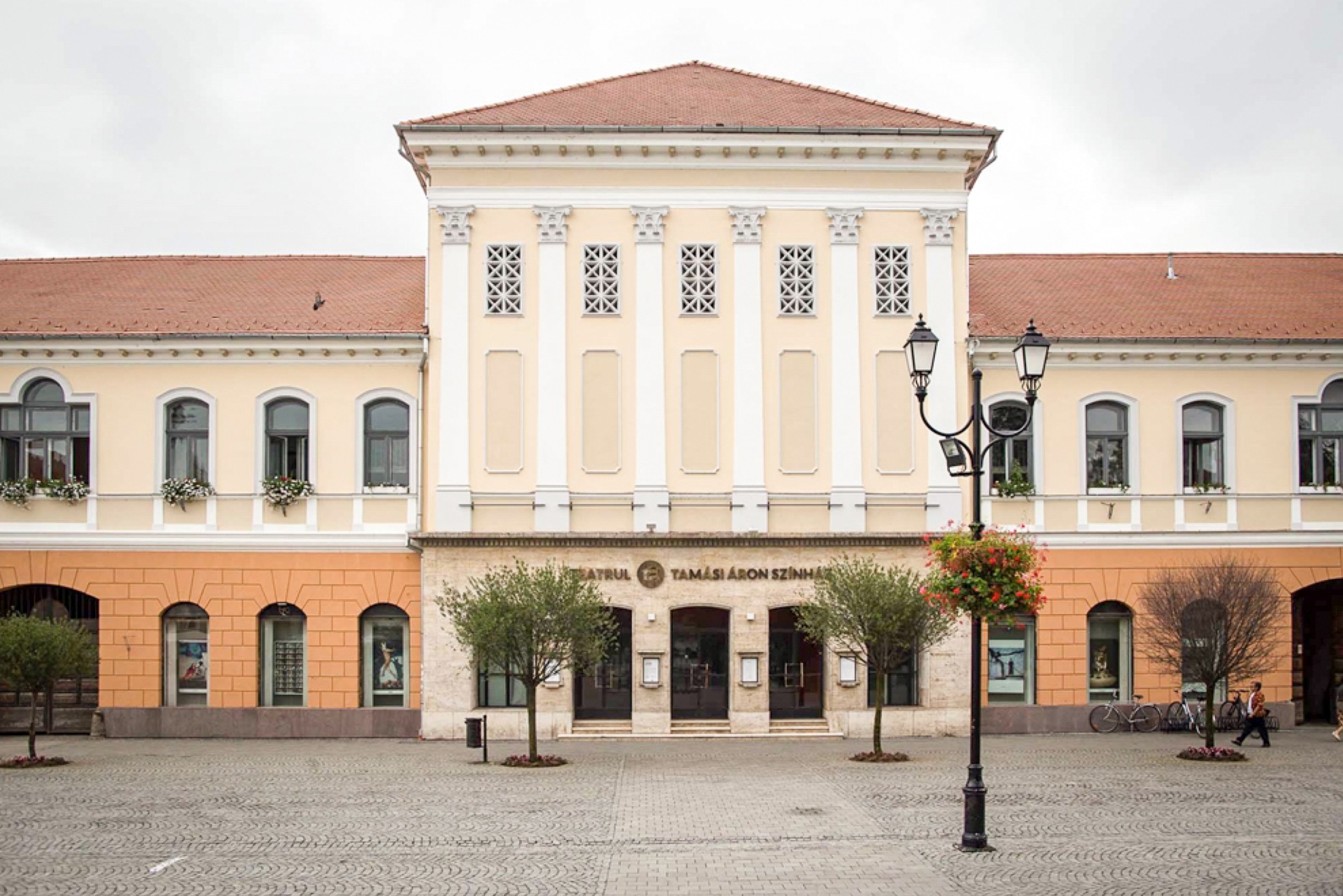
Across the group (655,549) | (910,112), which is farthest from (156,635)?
(910,112)

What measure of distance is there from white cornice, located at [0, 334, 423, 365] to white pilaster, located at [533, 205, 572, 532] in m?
2.88

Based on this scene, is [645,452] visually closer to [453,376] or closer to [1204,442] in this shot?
[453,376]

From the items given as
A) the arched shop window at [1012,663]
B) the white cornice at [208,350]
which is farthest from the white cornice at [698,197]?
the arched shop window at [1012,663]

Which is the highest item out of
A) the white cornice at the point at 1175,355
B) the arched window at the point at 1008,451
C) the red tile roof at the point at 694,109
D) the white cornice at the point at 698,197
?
the red tile roof at the point at 694,109

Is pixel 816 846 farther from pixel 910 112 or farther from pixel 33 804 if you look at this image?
pixel 910 112

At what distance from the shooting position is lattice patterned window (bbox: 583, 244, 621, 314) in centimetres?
3034

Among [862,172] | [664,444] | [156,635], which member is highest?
[862,172]

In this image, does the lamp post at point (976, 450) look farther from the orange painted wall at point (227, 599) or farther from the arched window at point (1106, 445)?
the orange painted wall at point (227, 599)

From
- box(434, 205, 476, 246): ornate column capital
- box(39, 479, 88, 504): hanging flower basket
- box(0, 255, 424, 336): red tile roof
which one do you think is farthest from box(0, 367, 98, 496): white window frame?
box(434, 205, 476, 246): ornate column capital

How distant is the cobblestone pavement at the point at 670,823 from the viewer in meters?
15.7

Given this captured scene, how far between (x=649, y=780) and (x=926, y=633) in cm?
661

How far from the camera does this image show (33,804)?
21047 millimetres

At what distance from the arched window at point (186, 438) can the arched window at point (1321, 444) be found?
25622 mm

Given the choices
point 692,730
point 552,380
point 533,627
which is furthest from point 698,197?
point 692,730
